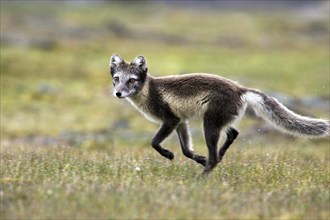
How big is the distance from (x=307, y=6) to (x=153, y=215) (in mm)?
127330

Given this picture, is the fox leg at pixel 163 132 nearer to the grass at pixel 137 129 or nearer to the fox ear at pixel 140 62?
the grass at pixel 137 129

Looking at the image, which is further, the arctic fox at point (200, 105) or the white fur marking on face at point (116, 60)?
the white fur marking on face at point (116, 60)

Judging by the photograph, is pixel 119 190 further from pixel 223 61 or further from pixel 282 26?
pixel 282 26

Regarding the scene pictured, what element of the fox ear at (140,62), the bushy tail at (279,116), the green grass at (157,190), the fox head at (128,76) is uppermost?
the fox ear at (140,62)

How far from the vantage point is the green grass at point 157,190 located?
8.66 m

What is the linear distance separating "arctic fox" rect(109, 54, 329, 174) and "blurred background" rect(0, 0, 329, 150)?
2.35m

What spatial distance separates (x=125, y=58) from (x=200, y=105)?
38.3 meters

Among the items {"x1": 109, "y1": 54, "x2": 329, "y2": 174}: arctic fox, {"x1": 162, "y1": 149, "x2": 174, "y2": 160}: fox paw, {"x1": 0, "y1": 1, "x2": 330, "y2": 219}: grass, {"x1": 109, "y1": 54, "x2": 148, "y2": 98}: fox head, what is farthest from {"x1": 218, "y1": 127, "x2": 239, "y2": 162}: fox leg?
{"x1": 109, "y1": 54, "x2": 148, "y2": 98}: fox head

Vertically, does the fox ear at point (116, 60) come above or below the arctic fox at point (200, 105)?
above

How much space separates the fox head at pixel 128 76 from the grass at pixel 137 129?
1297mm

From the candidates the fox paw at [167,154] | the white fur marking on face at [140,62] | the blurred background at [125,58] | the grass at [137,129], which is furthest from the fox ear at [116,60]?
the blurred background at [125,58]

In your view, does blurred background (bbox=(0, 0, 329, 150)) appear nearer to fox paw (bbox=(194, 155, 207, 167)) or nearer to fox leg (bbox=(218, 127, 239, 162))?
fox leg (bbox=(218, 127, 239, 162))

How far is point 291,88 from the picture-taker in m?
38.5

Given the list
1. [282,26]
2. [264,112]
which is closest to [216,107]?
[264,112]
